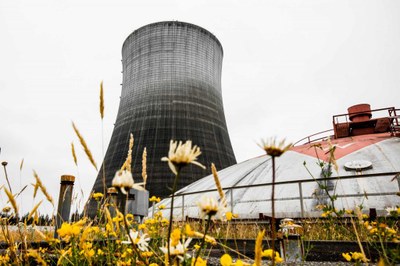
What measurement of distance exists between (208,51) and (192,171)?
8177mm

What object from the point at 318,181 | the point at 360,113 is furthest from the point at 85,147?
the point at 360,113

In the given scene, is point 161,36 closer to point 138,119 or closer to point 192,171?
point 138,119

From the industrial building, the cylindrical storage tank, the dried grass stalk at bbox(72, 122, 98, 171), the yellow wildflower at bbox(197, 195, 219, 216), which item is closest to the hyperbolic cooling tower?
the industrial building

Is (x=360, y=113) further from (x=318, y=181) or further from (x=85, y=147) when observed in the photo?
(x=85, y=147)

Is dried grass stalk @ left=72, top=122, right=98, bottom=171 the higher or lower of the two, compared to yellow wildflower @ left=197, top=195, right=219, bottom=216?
higher

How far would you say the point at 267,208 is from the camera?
727 centimetres

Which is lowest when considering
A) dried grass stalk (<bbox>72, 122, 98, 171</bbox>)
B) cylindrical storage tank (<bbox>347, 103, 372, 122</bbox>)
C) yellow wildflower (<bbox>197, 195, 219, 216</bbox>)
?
yellow wildflower (<bbox>197, 195, 219, 216</bbox>)

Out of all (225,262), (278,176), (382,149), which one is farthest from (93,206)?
(225,262)

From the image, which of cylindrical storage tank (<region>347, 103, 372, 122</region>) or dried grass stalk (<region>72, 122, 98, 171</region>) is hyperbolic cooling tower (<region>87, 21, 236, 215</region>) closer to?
cylindrical storage tank (<region>347, 103, 372, 122</region>)

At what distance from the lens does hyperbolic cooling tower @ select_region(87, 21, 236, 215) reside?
15258 millimetres

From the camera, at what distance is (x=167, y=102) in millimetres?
16734

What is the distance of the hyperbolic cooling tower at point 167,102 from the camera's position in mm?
15258

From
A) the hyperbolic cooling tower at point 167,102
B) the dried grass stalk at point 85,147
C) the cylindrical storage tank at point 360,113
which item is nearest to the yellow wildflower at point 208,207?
the dried grass stalk at point 85,147

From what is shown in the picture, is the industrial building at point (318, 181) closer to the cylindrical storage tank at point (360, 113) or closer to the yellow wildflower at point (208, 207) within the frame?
the cylindrical storage tank at point (360, 113)
